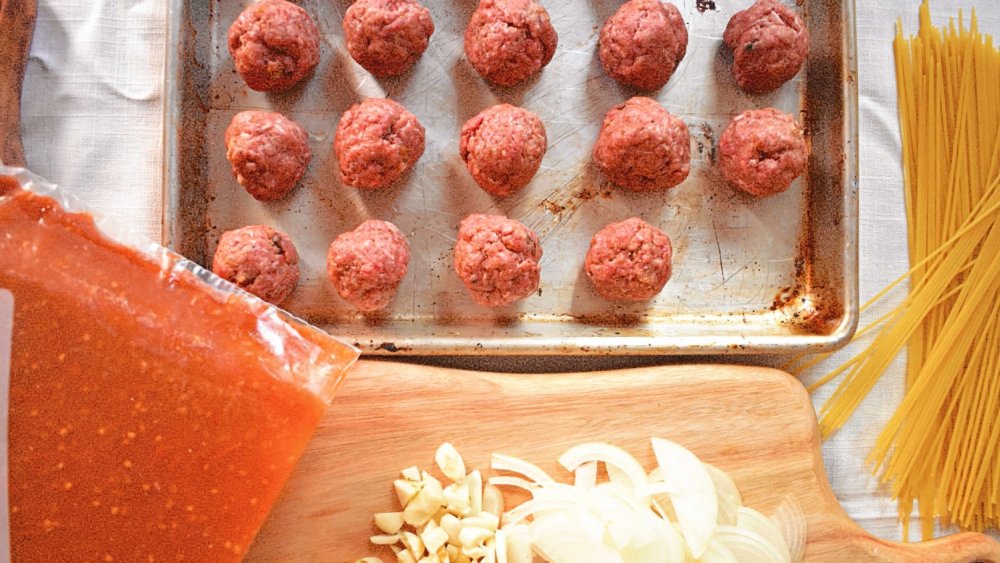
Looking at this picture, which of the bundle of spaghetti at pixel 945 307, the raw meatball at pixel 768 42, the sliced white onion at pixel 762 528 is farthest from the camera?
the bundle of spaghetti at pixel 945 307

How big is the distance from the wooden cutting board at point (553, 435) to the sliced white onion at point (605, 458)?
0.04 m

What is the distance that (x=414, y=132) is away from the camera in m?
2.48

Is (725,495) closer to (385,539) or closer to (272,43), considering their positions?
(385,539)

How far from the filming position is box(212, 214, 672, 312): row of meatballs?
2.39 meters

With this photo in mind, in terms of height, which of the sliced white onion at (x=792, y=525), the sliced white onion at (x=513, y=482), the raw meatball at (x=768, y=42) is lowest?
the sliced white onion at (x=792, y=525)

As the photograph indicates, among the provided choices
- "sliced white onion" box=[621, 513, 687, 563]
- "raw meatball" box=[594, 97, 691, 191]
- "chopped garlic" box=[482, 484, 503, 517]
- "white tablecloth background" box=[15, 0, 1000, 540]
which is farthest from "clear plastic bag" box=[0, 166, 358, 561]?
"raw meatball" box=[594, 97, 691, 191]

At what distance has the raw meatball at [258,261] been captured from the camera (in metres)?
2.37

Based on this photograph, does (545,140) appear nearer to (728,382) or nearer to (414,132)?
(414,132)

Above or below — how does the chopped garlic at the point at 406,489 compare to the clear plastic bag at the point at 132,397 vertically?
below

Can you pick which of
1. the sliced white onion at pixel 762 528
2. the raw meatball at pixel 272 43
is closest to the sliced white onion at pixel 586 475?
the sliced white onion at pixel 762 528

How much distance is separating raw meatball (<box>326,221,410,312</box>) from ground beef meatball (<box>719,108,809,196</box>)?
123 cm

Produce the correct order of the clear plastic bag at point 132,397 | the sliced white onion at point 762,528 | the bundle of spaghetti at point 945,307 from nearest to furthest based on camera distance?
1. the clear plastic bag at point 132,397
2. the sliced white onion at point 762,528
3. the bundle of spaghetti at point 945,307

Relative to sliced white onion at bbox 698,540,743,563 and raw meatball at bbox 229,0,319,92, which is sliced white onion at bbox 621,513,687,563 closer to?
sliced white onion at bbox 698,540,743,563

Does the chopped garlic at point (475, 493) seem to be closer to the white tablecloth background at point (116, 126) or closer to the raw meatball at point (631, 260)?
the white tablecloth background at point (116, 126)
